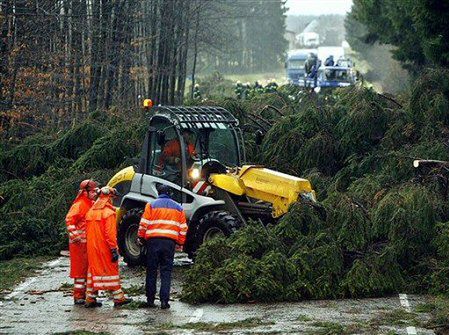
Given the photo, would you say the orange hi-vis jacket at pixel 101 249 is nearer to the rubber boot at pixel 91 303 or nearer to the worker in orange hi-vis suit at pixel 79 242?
the rubber boot at pixel 91 303

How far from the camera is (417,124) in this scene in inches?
952

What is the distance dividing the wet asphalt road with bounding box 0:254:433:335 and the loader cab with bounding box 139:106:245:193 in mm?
Answer: 2814

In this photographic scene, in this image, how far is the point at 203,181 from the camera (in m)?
20.0

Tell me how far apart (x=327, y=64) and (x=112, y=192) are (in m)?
57.1

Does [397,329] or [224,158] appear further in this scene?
[224,158]

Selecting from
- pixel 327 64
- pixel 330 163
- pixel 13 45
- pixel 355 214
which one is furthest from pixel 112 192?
pixel 327 64

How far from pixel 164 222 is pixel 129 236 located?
423 cm

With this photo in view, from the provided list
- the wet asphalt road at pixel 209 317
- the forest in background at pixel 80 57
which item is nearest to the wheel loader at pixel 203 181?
the wet asphalt road at pixel 209 317

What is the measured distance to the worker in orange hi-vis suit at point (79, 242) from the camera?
17.0m

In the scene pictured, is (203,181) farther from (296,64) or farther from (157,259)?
(296,64)

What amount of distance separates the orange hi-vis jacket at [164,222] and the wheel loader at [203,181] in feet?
7.55

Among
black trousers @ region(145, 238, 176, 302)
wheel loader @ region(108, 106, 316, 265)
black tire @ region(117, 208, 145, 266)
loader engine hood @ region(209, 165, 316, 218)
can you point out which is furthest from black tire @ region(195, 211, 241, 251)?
black trousers @ region(145, 238, 176, 302)

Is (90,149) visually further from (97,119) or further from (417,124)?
(417,124)

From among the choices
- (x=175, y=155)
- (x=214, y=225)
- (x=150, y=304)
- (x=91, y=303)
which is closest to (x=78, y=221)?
(x=91, y=303)
